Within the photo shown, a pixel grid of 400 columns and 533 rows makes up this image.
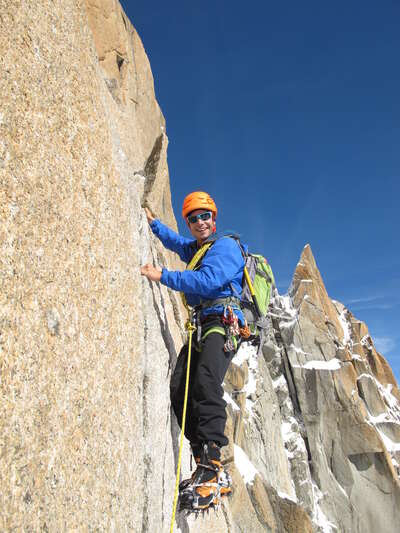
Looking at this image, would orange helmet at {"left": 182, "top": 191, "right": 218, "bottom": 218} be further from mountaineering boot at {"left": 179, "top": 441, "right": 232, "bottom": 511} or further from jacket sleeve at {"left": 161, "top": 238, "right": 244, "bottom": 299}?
mountaineering boot at {"left": 179, "top": 441, "right": 232, "bottom": 511}

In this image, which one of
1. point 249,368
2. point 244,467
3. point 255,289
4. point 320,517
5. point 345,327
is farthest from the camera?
point 345,327

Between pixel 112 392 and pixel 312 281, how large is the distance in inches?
1429

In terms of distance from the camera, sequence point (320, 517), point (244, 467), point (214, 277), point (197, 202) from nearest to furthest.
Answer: point (214, 277) < point (197, 202) < point (244, 467) < point (320, 517)

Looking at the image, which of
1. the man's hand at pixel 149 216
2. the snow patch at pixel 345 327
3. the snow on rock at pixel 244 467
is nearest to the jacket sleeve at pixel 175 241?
the man's hand at pixel 149 216

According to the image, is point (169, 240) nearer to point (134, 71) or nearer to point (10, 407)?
point (10, 407)

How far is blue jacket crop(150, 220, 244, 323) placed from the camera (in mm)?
4547

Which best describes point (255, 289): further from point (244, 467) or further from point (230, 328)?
point (244, 467)

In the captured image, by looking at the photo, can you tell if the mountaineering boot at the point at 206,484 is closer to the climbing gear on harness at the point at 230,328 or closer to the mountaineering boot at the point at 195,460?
the mountaineering boot at the point at 195,460

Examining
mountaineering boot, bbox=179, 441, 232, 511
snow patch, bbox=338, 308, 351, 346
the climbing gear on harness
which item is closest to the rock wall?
mountaineering boot, bbox=179, 441, 232, 511

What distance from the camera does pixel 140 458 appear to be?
12.3 feet

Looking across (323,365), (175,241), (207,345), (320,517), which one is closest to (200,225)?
(175,241)

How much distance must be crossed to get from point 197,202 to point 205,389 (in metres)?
2.70

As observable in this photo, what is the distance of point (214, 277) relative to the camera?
180 inches

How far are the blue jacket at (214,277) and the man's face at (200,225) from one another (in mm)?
616
